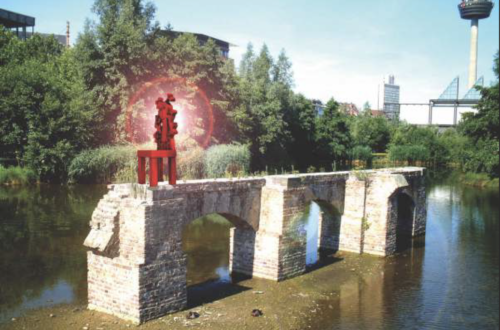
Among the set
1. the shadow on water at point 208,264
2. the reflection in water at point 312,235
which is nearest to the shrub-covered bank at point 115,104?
the reflection in water at point 312,235

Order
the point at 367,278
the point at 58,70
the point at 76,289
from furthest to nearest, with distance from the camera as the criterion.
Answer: the point at 58,70
the point at 367,278
the point at 76,289

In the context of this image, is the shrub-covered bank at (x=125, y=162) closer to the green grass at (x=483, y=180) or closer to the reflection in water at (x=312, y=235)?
the reflection in water at (x=312, y=235)

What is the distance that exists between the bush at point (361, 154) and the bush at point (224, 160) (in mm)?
26383

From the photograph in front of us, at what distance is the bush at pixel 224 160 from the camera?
33781mm

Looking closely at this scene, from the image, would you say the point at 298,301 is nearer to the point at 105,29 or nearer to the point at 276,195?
the point at 276,195

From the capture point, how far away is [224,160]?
34.9 meters

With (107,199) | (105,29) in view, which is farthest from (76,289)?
(105,29)

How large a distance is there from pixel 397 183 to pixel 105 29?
27.0m

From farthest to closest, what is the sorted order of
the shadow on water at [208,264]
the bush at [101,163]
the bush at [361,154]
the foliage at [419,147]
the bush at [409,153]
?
1. the bush at [361,154]
2. the foliage at [419,147]
3. the bush at [409,153]
4. the bush at [101,163]
5. the shadow on water at [208,264]

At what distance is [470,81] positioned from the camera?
227ft

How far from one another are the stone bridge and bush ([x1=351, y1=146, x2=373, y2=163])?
3742cm

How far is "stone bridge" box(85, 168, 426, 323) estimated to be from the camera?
1134cm

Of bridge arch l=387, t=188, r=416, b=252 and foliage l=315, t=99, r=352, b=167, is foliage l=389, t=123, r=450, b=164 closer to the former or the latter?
foliage l=315, t=99, r=352, b=167

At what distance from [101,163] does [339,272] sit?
2293 cm
